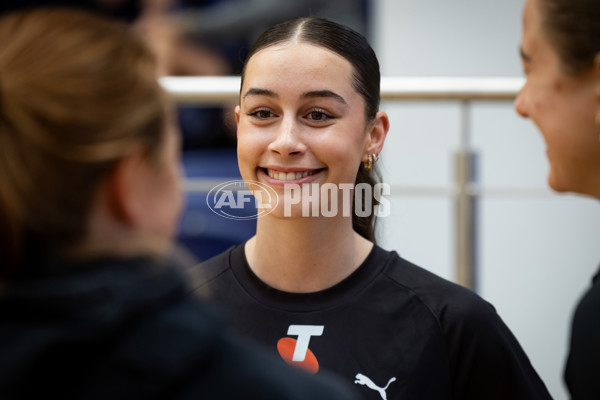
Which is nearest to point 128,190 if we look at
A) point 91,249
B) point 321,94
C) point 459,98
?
point 91,249

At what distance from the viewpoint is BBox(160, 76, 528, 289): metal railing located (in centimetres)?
208

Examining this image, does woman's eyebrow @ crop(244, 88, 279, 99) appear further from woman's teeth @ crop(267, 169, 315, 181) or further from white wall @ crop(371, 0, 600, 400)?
white wall @ crop(371, 0, 600, 400)

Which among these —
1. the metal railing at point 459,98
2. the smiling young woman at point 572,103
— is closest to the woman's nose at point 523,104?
the smiling young woman at point 572,103

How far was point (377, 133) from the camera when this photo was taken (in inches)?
58.0

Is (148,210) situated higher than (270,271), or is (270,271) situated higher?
(148,210)

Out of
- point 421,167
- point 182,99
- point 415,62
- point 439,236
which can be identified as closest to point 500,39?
point 415,62

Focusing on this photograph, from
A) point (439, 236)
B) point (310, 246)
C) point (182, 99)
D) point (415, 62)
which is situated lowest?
point (439, 236)

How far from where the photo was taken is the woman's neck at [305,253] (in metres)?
1.41

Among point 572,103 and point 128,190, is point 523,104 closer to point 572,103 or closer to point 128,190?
point 572,103

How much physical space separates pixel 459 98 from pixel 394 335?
97cm

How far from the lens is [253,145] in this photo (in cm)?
138

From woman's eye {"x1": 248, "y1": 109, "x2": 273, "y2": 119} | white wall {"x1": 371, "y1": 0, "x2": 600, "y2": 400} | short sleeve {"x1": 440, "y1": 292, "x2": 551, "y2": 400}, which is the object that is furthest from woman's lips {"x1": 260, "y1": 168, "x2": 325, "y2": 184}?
white wall {"x1": 371, "y1": 0, "x2": 600, "y2": 400}

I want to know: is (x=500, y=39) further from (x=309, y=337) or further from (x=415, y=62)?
(x=309, y=337)

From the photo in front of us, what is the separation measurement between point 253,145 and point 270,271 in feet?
0.79
